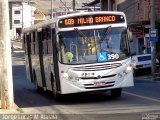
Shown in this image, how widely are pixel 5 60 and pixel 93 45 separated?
3.67m

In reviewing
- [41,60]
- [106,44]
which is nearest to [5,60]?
[106,44]

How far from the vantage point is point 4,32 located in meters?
16.8

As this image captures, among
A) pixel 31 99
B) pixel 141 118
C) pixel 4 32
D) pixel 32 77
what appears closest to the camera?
pixel 141 118

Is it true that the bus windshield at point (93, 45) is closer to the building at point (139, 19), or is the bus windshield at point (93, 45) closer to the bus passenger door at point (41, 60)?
the bus passenger door at point (41, 60)

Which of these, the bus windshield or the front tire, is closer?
the bus windshield

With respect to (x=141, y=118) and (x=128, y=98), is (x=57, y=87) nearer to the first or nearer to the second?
(x=128, y=98)

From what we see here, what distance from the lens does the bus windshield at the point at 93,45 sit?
760 inches

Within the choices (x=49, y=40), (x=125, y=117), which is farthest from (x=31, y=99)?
(x=125, y=117)

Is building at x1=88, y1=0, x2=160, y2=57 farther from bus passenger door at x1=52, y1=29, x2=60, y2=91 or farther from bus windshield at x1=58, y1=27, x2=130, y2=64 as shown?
bus passenger door at x1=52, y1=29, x2=60, y2=91

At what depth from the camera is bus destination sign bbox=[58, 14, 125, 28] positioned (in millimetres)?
19625

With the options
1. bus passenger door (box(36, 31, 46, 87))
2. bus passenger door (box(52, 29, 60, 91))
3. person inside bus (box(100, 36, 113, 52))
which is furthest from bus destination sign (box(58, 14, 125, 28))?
bus passenger door (box(36, 31, 46, 87))

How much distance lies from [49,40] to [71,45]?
Result: 1.61 m

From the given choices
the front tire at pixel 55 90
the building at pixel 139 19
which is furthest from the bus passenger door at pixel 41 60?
the building at pixel 139 19

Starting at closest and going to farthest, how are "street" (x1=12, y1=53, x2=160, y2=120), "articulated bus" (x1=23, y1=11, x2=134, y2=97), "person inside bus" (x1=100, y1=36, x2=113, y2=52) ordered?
"street" (x1=12, y1=53, x2=160, y2=120) → "articulated bus" (x1=23, y1=11, x2=134, y2=97) → "person inside bus" (x1=100, y1=36, x2=113, y2=52)
